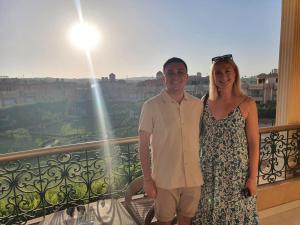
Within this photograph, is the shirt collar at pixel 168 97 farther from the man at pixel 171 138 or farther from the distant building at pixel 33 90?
the distant building at pixel 33 90

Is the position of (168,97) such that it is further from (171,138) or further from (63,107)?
(63,107)

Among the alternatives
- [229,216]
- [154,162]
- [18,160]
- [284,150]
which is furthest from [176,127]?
[284,150]

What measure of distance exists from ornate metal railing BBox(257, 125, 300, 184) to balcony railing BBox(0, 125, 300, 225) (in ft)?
0.26

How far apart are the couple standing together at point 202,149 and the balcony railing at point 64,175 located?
97 cm

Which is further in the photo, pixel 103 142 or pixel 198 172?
pixel 103 142

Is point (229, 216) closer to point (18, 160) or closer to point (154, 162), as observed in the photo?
point (154, 162)

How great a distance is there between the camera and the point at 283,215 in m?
3.12

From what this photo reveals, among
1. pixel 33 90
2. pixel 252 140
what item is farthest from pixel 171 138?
pixel 33 90

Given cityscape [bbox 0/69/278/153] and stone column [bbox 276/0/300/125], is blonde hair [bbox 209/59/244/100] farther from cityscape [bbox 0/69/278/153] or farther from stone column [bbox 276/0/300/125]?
stone column [bbox 276/0/300/125]

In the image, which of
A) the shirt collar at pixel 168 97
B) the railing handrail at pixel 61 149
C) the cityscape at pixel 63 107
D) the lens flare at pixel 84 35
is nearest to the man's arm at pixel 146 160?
the shirt collar at pixel 168 97

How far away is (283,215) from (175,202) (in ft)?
6.88

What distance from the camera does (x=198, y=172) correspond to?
1.74 meters

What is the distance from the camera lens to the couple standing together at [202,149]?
1656 millimetres

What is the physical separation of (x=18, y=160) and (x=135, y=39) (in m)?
2.94
